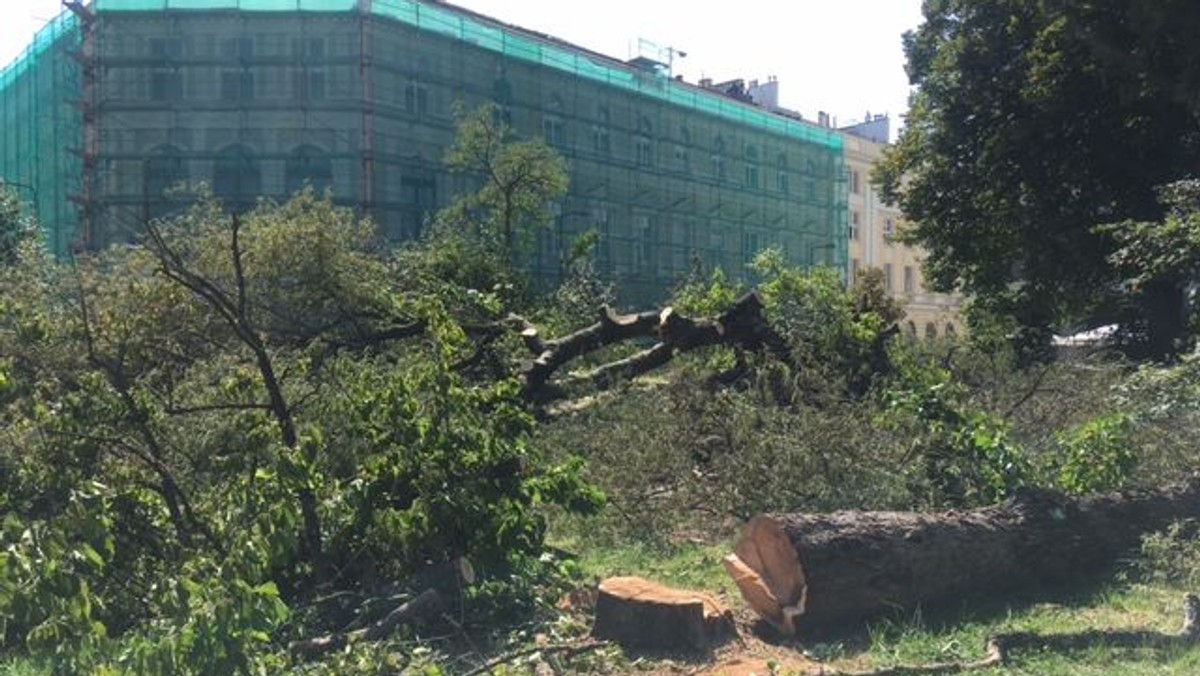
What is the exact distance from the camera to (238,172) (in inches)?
1367

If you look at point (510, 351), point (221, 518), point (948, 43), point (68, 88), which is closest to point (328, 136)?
point (68, 88)

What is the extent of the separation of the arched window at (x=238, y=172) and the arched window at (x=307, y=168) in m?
0.88

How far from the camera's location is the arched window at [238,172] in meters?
34.5

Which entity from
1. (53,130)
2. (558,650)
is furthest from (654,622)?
(53,130)

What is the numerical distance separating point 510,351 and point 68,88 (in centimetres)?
2962

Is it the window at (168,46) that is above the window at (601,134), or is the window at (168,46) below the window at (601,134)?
above

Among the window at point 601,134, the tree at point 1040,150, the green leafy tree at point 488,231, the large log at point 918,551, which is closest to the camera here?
the large log at point 918,551

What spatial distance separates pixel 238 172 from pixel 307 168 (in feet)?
7.08

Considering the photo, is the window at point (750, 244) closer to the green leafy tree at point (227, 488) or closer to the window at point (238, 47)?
the window at point (238, 47)

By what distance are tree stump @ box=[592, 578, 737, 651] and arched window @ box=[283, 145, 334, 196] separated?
101 ft

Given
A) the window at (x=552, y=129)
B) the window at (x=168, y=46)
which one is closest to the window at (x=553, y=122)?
the window at (x=552, y=129)

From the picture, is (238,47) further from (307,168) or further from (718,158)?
(718,158)

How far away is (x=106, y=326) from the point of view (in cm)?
723

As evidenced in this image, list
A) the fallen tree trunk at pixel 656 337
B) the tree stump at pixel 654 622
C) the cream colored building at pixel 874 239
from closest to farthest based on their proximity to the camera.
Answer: the tree stump at pixel 654 622, the fallen tree trunk at pixel 656 337, the cream colored building at pixel 874 239
